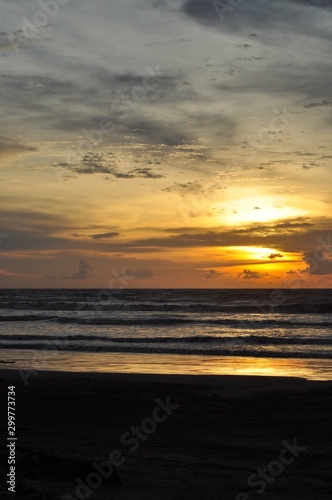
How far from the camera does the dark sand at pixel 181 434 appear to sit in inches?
332

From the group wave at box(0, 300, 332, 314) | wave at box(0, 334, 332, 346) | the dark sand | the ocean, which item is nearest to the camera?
the dark sand

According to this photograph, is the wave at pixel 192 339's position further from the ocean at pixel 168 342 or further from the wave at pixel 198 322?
the wave at pixel 198 322

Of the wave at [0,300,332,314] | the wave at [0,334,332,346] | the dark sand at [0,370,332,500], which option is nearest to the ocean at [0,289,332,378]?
the wave at [0,334,332,346]

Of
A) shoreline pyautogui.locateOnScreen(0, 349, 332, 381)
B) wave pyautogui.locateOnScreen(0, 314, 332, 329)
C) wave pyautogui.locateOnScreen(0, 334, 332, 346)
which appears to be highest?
wave pyautogui.locateOnScreen(0, 314, 332, 329)

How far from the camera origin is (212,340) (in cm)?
3703

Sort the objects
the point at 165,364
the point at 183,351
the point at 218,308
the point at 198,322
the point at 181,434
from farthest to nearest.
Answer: the point at 218,308 < the point at 198,322 < the point at 183,351 < the point at 165,364 < the point at 181,434

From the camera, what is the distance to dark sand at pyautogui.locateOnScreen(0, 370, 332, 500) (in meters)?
8.45

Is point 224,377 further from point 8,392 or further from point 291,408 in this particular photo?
point 8,392

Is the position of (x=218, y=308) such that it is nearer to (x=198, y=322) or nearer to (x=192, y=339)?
(x=198, y=322)

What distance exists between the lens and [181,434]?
1191 centimetres

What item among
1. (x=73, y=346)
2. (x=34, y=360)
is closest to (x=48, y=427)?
(x=34, y=360)

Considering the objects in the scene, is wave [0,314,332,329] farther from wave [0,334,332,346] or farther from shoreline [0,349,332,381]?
shoreline [0,349,332,381]

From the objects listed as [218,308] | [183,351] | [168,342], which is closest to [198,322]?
[168,342]

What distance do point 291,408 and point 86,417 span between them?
5.30 meters
